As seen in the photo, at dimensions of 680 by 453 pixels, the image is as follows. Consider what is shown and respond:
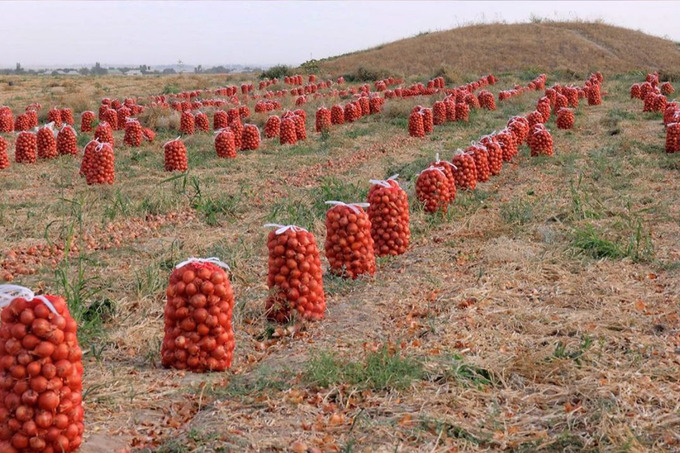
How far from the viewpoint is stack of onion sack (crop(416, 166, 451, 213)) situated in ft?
27.7

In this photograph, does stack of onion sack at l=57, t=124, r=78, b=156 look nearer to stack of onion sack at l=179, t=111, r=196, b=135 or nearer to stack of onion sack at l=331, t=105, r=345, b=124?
stack of onion sack at l=179, t=111, r=196, b=135

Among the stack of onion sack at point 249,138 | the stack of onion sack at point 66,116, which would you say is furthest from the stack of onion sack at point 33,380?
the stack of onion sack at point 66,116

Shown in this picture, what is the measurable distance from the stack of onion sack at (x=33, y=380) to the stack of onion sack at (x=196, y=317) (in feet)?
3.36

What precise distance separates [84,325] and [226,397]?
1.44m

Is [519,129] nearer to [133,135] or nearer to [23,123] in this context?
[133,135]

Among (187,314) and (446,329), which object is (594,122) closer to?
→ (446,329)

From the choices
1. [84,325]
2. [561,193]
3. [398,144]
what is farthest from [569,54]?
[84,325]

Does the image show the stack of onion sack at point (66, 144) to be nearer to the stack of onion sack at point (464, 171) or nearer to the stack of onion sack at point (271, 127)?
the stack of onion sack at point (271, 127)

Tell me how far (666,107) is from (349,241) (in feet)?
48.5

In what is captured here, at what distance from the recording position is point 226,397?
3945 mm

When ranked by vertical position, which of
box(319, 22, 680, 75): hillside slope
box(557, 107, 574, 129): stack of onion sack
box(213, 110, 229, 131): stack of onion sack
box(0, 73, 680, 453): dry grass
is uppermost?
box(319, 22, 680, 75): hillside slope

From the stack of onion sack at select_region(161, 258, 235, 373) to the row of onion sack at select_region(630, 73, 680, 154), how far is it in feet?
35.4

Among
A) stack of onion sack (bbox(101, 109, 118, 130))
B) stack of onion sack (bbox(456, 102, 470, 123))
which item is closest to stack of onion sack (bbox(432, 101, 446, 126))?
stack of onion sack (bbox(456, 102, 470, 123))

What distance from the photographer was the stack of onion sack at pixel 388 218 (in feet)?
22.4
